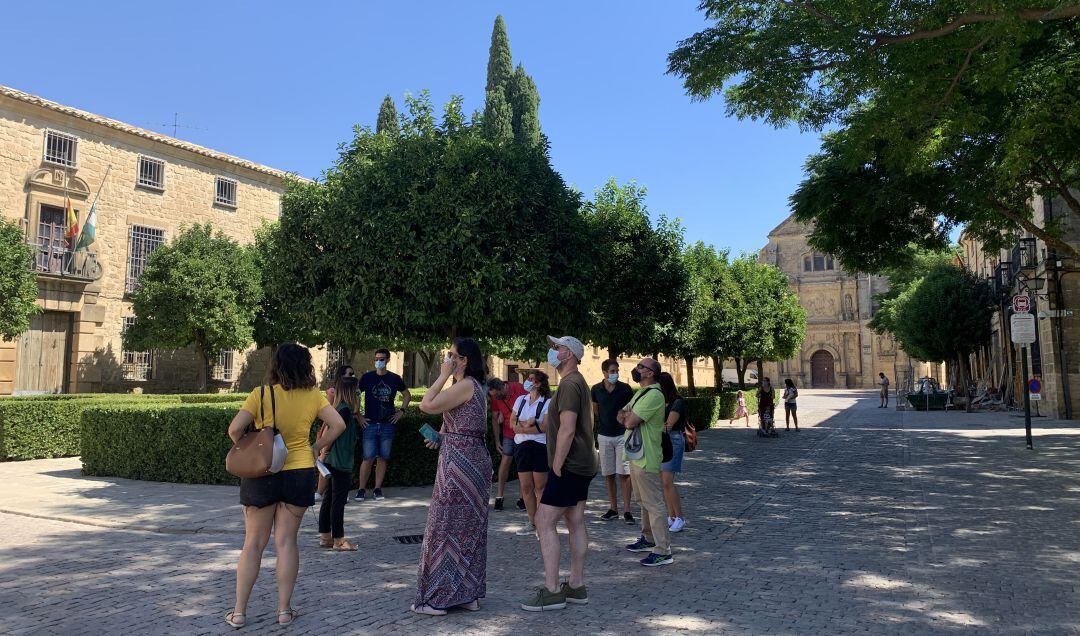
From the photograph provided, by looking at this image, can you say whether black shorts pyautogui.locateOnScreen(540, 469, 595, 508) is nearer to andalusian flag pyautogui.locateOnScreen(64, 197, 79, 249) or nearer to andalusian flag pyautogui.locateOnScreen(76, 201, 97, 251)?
andalusian flag pyautogui.locateOnScreen(76, 201, 97, 251)

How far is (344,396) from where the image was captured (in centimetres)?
718

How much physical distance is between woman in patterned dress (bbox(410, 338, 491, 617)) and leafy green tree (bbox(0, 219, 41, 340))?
17.5 meters

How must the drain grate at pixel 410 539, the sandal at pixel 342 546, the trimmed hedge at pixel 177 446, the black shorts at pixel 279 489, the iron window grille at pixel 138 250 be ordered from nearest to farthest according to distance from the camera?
the black shorts at pixel 279 489, the sandal at pixel 342 546, the drain grate at pixel 410 539, the trimmed hedge at pixel 177 446, the iron window grille at pixel 138 250

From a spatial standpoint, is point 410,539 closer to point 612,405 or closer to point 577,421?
point 612,405

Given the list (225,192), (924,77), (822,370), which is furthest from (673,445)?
(822,370)

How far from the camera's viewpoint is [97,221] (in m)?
23.4

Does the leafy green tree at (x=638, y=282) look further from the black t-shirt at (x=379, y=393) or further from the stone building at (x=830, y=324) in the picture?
the stone building at (x=830, y=324)

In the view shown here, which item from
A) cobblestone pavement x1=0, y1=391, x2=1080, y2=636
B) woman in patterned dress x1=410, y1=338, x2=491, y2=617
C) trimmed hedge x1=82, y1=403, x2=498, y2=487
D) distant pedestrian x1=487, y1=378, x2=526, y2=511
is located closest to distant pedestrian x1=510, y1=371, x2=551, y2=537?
cobblestone pavement x1=0, y1=391, x2=1080, y2=636

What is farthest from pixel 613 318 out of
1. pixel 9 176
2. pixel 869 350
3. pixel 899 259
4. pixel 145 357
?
pixel 869 350

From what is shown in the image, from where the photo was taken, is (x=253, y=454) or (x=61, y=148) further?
(x=61, y=148)

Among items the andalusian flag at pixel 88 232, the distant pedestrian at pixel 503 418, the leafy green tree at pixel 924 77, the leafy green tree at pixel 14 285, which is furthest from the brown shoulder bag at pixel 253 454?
the andalusian flag at pixel 88 232

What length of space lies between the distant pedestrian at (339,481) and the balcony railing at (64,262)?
1932 centimetres

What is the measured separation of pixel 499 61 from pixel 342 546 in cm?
3911

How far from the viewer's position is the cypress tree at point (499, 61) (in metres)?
41.1
